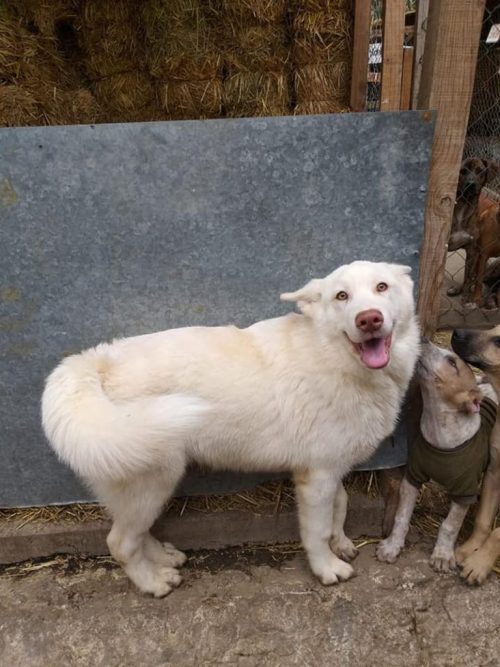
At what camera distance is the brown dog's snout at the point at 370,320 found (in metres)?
1.87

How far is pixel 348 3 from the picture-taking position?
3.74 metres

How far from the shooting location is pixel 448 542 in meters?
2.56

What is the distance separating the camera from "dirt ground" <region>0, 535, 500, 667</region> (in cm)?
223

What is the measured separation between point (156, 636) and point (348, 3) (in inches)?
169

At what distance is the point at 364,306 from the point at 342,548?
4.70 feet

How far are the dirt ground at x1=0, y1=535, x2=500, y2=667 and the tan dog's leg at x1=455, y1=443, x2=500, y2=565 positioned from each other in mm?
141

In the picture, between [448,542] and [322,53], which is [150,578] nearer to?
[448,542]

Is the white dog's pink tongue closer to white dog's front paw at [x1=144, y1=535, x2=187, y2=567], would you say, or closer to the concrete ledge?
the concrete ledge

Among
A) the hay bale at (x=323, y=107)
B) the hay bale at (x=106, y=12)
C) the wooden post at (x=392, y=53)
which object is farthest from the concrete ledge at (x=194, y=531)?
the hay bale at (x=106, y=12)

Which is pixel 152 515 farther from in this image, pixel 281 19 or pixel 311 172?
pixel 281 19

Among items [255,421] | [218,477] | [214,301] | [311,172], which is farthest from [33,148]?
[218,477]

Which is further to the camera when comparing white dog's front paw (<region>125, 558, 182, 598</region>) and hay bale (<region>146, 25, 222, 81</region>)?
hay bale (<region>146, 25, 222, 81</region>)

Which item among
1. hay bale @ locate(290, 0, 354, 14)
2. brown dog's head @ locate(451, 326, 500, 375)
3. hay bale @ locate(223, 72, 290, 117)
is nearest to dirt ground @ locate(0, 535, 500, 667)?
brown dog's head @ locate(451, 326, 500, 375)

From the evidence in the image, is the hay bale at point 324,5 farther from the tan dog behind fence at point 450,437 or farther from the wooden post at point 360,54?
the tan dog behind fence at point 450,437
